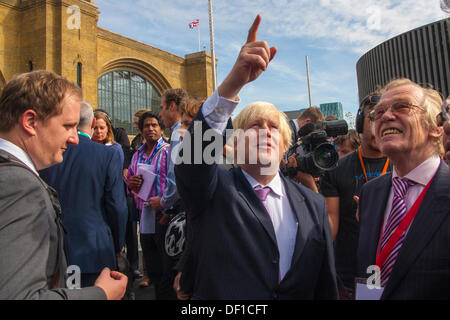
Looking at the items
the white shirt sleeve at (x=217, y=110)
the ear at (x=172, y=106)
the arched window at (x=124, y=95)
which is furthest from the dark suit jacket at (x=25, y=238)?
the arched window at (x=124, y=95)

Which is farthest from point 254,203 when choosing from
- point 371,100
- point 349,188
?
point 371,100

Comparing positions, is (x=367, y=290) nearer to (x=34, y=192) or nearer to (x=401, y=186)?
(x=401, y=186)

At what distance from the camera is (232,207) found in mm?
1449

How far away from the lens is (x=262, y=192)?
1584mm

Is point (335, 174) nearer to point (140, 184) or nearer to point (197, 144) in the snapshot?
point (197, 144)

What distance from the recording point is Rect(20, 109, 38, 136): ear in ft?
4.13

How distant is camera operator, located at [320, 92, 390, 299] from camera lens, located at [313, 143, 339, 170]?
27cm

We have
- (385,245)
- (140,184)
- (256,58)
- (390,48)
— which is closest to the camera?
(256,58)

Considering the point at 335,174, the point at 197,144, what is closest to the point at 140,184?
the point at 335,174

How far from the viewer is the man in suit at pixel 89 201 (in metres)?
2.21

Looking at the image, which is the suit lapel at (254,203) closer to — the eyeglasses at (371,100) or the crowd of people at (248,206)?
the crowd of people at (248,206)
